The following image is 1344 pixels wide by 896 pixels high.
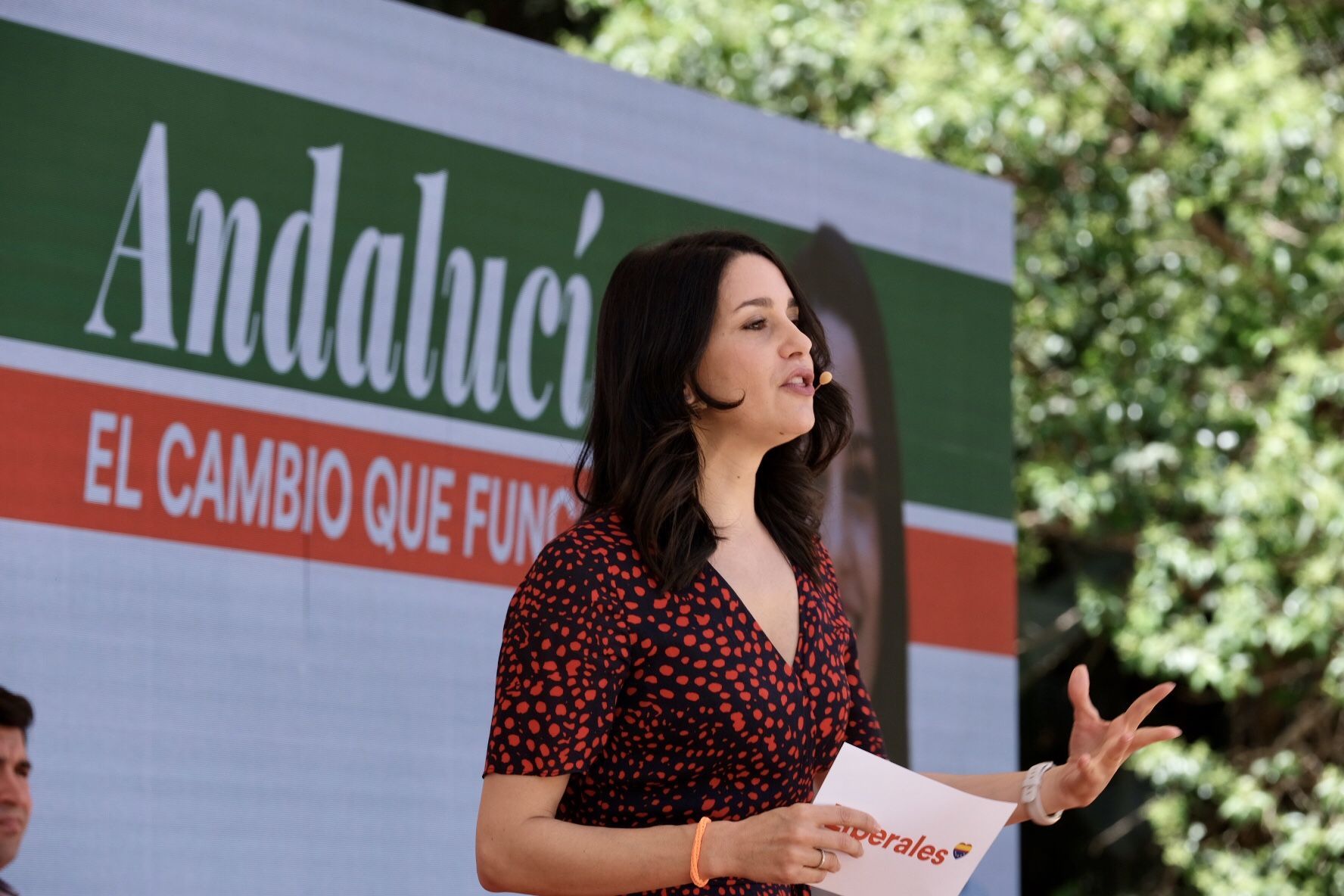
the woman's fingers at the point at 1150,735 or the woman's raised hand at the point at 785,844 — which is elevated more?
the woman's fingers at the point at 1150,735

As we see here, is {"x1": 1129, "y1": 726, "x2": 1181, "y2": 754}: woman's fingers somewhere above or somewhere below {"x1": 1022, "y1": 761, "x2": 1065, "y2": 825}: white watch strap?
above

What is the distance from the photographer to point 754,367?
187 cm

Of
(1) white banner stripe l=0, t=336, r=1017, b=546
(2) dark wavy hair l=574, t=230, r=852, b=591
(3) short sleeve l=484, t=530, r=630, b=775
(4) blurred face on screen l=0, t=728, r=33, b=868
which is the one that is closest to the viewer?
(3) short sleeve l=484, t=530, r=630, b=775

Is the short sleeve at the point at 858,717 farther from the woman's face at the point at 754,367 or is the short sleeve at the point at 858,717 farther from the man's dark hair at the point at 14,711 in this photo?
the man's dark hair at the point at 14,711

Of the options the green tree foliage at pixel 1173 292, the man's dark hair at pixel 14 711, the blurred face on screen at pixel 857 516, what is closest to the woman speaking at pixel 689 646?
the man's dark hair at pixel 14 711

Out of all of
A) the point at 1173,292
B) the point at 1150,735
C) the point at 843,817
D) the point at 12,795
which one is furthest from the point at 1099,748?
the point at 1173,292

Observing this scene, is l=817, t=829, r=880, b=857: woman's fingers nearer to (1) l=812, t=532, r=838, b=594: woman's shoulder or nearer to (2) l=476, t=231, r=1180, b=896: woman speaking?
(2) l=476, t=231, r=1180, b=896: woman speaking

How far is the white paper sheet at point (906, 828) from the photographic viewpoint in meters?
1.74

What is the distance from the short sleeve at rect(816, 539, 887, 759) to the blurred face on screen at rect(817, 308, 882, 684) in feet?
8.47

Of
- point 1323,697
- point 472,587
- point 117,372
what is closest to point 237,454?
point 117,372

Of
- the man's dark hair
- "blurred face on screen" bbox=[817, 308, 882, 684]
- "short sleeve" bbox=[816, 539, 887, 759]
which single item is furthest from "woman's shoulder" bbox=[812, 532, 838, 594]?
"blurred face on screen" bbox=[817, 308, 882, 684]

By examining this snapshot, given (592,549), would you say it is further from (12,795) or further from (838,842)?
(12,795)

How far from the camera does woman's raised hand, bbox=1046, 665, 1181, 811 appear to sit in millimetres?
1966

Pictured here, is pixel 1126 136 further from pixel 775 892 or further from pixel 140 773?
pixel 775 892
